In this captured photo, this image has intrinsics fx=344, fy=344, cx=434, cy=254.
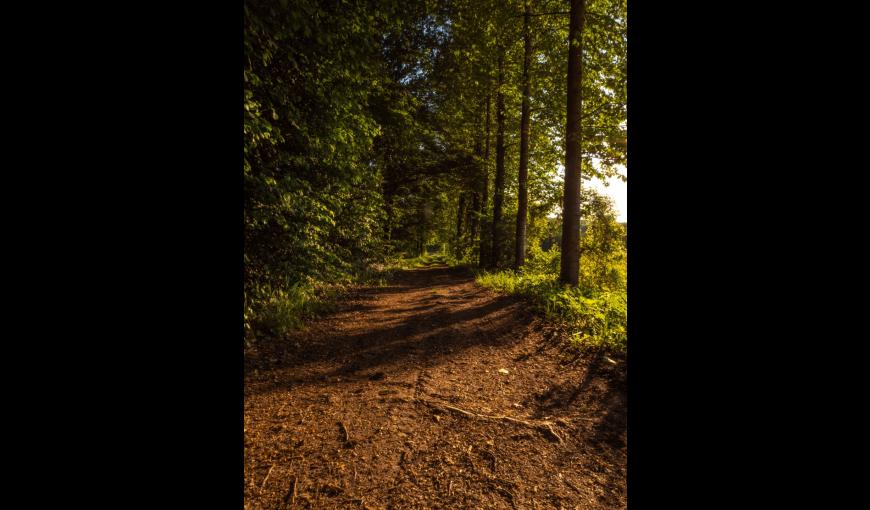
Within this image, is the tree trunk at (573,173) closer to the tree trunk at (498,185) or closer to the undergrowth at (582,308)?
the undergrowth at (582,308)

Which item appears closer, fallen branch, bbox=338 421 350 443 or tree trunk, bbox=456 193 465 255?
fallen branch, bbox=338 421 350 443

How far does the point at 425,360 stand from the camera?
4.85 m

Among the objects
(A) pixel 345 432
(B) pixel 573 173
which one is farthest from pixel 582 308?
(A) pixel 345 432

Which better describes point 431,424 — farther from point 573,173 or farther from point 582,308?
point 573,173

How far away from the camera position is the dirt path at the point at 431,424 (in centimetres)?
239

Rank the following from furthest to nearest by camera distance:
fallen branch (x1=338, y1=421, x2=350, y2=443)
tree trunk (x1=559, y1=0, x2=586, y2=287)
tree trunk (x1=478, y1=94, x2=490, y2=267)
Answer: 1. tree trunk (x1=478, y1=94, x2=490, y2=267)
2. tree trunk (x1=559, y1=0, x2=586, y2=287)
3. fallen branch (x1=338, y1=421, x2=350, y2=443)

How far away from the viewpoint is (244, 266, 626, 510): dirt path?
239cm

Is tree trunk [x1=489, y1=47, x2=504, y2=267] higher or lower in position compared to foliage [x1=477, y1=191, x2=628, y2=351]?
higher

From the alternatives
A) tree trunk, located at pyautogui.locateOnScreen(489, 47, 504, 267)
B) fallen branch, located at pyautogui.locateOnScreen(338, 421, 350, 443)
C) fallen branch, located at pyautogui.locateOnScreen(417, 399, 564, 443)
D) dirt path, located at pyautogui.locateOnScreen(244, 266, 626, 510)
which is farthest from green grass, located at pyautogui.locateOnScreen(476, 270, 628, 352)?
tree trunk, located at pyautogui.locateOnScreen(489, 47, 504, 267)

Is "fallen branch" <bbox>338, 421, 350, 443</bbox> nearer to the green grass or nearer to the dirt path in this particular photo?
the dirt path
